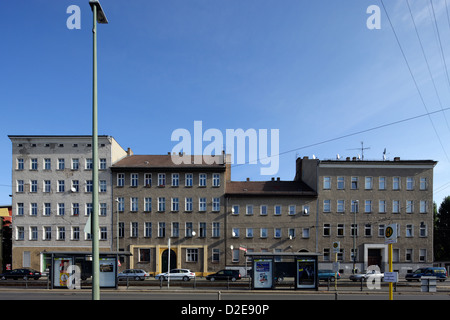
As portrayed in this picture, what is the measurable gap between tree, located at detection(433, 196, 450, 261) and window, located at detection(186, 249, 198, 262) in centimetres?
4488

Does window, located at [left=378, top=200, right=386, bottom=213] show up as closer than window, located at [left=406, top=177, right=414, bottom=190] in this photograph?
Yes

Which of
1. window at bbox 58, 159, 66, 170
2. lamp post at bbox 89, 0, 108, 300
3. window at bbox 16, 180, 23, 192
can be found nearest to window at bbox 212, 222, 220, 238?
window at bbox 58, 159, 66, 170

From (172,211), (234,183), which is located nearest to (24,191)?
(172,211)

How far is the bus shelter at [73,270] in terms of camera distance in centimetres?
2242

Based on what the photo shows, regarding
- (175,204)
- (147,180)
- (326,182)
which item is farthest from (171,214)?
(326,182)

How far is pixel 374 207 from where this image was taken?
1642 inches

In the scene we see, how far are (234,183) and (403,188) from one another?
22042 mm

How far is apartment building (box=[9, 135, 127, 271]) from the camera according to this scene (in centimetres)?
A: 4116

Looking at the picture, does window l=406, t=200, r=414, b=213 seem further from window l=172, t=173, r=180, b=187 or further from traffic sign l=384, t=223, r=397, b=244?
traffic sign l=384, t=223, r=397, b=244

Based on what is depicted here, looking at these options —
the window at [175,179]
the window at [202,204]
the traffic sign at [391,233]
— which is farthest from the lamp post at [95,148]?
the window at [175,179]

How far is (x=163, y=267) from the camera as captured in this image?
4084 centimetres

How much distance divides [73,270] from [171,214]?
19319mm
